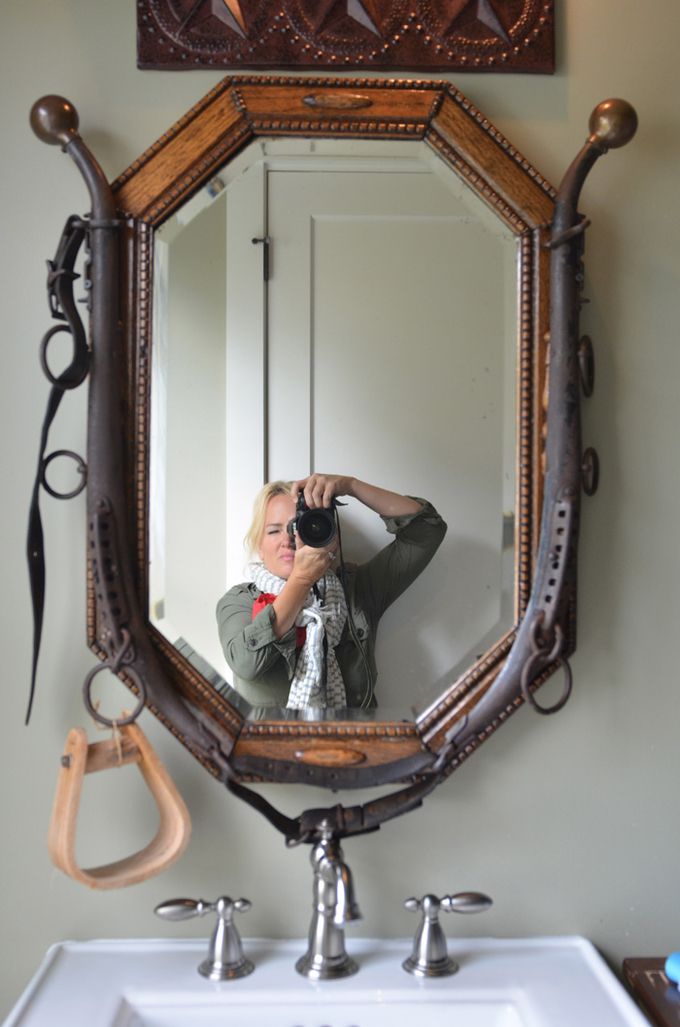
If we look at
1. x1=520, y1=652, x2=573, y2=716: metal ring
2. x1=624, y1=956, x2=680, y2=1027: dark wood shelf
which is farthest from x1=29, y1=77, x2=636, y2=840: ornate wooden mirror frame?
x1=624, y1=956, x2=680, y2=1027: dark wood shelf

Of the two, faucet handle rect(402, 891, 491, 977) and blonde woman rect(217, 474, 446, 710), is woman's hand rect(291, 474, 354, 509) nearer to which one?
blonde woman rect(217, 474, 446, 710)

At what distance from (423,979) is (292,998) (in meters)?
0.12

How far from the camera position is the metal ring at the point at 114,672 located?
0.90 m

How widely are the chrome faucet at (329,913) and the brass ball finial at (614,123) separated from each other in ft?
2.27

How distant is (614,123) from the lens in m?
0.88

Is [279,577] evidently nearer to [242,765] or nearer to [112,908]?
[242,765]

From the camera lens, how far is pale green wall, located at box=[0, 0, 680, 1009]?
95 centimetres

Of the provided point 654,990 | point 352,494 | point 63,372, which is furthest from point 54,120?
point 654,990

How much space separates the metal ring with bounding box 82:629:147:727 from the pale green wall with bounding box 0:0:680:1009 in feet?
0.16

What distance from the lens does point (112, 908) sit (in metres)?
0.97

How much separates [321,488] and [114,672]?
0.26 meters

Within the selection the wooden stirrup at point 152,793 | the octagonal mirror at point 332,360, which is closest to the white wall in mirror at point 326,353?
the octagonal mirror at point 332,360

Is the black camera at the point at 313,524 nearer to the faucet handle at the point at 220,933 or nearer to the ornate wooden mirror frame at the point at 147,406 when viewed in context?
the ornate wooden mirror frame at the point at 147,406

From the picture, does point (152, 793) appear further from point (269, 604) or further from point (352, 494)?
point (352, 494)
